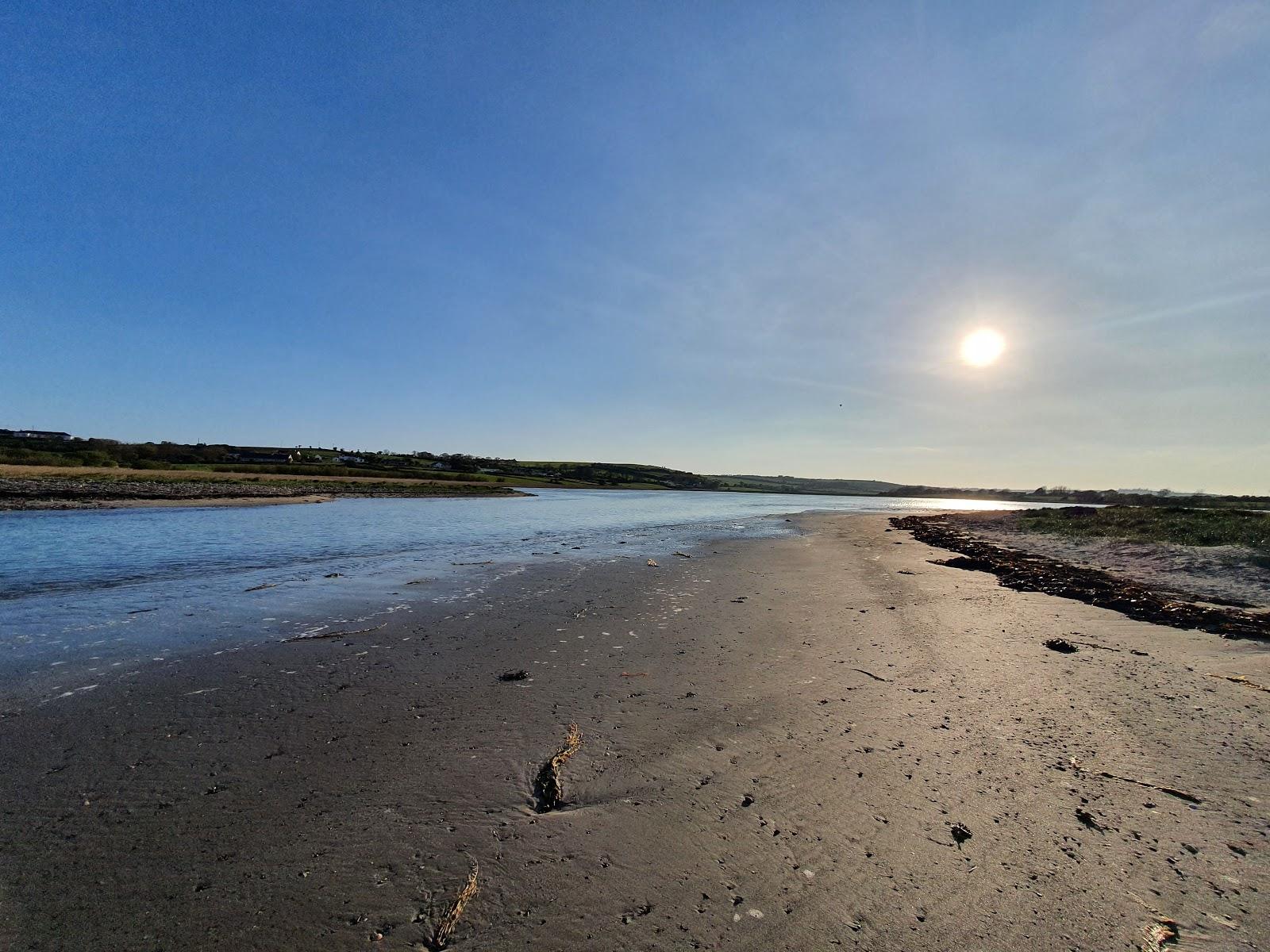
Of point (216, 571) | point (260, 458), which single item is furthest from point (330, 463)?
point (216, 571)

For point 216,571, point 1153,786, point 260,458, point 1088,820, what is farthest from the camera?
point 260,458

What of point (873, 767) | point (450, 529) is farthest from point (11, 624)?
point (450, 529)

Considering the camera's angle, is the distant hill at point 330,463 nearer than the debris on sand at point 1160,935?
No

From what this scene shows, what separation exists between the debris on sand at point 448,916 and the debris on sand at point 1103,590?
13.0 metres

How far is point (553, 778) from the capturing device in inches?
188

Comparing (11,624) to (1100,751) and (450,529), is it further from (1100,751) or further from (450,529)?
(450,529)

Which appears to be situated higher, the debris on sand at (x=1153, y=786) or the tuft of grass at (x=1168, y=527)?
the tuft of grass at (x=1168, y=527)

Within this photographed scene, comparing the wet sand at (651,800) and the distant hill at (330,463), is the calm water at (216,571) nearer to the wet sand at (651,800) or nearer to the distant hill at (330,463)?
the wet sand at (651,800)

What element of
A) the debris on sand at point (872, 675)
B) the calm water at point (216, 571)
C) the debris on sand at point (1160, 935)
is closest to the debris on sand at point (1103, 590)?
the debris on sand at point (872, 675)

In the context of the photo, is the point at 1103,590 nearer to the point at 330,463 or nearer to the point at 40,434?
the point at 330,463

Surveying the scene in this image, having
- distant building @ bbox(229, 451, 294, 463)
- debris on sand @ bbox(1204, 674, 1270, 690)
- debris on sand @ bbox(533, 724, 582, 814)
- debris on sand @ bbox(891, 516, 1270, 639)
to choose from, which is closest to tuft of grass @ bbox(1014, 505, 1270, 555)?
debris on sand @ bbox(891, 516, 1270, 639)

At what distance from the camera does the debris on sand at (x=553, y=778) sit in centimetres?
443

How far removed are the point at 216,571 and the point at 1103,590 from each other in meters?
23.5

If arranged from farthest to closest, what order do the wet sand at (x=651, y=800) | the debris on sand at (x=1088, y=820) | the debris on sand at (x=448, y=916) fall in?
the debris on sand at (x=1088, y=820) < the wet sand at (x=651, y=800) < the debris on sand at (x=448, y=916)
